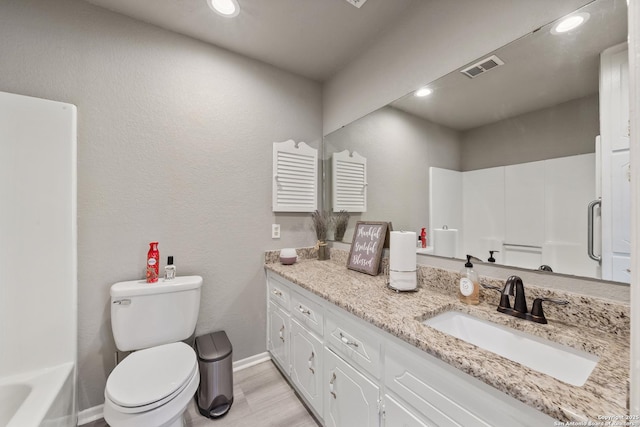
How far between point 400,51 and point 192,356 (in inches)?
87.0

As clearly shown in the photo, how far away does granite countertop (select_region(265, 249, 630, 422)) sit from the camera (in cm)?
59

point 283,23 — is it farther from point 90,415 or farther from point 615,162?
point 90,415

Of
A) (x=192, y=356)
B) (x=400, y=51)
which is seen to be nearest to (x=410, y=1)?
(x=400, y=51)

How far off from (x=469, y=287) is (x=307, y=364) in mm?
981

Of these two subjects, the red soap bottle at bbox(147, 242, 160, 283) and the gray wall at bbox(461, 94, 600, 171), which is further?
the red soap bottle at bbox(147, 242, 160, 283)

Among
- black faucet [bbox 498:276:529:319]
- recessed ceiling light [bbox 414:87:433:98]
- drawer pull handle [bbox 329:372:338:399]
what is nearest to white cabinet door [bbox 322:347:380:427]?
drawer pull handle [bbox 329:372:338:399]

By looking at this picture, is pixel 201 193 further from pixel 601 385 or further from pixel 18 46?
pixel 601 385

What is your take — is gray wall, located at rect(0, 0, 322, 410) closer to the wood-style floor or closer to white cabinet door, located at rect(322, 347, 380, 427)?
the wood-style floor

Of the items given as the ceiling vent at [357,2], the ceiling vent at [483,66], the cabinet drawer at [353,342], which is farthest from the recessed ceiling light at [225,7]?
the cabinet drawer at [353,342]

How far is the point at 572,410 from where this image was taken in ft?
1.81

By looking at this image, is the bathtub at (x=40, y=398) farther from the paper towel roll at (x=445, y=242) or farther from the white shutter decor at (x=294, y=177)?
the paper towel roll at (x=445, y=242)

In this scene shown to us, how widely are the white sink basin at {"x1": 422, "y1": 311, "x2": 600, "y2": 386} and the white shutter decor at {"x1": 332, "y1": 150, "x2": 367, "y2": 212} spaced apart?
40.9 inches

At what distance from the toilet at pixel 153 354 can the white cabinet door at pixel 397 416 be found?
91 cm

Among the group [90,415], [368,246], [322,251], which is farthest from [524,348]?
[90,415]
